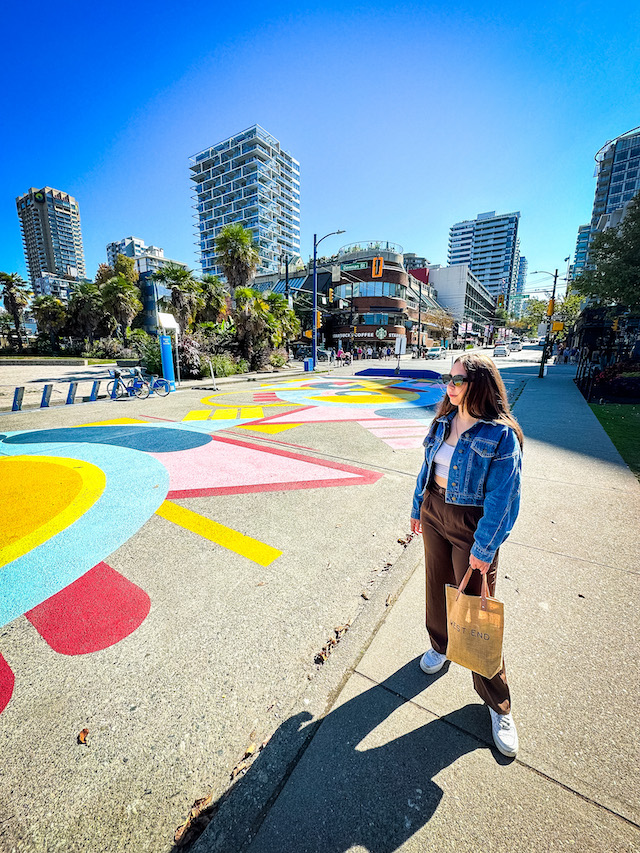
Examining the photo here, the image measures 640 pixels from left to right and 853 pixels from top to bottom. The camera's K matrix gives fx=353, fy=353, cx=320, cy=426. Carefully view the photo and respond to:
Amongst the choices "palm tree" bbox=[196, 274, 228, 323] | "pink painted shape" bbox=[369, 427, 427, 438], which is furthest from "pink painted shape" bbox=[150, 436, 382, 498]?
"palm tree" bbox=[196, 274, 228, 323]

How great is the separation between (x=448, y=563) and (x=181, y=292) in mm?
25123

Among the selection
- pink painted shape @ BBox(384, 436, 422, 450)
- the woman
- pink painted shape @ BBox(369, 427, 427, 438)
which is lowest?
pink painted shape @ BBox(384, 436, 422, 450)

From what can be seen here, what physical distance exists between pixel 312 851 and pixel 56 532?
12.9ft

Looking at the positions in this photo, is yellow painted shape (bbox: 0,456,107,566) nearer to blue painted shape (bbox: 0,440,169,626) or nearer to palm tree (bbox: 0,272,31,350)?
blue painted shape (bbox: 0,440,169,626)

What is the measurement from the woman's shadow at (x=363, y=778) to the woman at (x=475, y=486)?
316mm

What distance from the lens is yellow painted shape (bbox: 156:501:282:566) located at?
359cm

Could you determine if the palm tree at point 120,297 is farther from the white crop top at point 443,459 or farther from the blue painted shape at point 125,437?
the white crop top at point 443,459

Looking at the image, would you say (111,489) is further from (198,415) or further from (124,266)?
(124,266)

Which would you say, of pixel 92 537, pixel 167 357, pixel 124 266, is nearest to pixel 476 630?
pixel 92 537

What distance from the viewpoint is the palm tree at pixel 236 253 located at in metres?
25.3

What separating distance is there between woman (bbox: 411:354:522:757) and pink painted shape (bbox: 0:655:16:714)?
Result: 2656 mm

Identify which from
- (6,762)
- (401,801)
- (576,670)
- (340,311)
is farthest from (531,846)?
(340,311)

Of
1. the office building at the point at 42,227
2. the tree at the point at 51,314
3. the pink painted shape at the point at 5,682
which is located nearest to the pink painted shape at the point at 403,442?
the pink painted shape at the point at 5,682

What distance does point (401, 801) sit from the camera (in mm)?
1597
